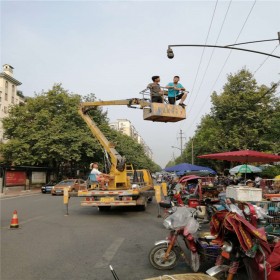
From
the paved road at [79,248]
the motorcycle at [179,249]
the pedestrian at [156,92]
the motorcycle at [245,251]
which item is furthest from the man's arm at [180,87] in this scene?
the motorcycle at [245,251]

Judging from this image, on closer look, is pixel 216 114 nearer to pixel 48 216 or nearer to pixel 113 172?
pixel 113 172

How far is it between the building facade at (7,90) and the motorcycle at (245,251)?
176 feet

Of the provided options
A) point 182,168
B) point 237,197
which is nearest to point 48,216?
point 237,197

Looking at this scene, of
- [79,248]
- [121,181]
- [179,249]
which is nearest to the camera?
[179,249]

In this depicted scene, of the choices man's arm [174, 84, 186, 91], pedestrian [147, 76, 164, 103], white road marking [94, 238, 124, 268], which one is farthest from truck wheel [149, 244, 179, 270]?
man's arm [174, 84, 186, 91]

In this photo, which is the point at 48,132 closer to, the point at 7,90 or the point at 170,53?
the point at 170,53

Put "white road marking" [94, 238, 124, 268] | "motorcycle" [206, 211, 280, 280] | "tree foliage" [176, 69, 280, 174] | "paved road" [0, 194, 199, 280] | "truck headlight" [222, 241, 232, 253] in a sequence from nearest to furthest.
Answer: "motorcycle" [206, 211, 280, 280], "truck headlight" [222, 241, 232, 253], "paved road" [0, 194, 199, 280], "white road marking" [94, 238, 124, 268], "tree foliage" [176, 69, 280, 174]

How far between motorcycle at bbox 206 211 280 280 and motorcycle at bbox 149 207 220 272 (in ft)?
2.59

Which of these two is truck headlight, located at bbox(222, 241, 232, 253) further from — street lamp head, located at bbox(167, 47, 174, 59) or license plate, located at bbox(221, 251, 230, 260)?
street lamp head, located at bbox(167, 47, 174, 59)

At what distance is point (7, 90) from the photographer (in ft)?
189

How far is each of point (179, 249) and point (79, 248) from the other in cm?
261

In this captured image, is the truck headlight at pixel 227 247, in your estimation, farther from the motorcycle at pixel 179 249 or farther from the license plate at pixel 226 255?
the motorcycle at pixel 179 249

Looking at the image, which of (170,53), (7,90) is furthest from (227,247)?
(7,90)

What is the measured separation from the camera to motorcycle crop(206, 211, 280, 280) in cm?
394
